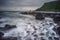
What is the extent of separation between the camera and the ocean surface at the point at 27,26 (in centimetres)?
174

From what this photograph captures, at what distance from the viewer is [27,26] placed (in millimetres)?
1760

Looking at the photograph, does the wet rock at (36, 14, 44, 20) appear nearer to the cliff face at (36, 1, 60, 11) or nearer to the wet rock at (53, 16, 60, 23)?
the cliff face at (36, 1, 60, 11)

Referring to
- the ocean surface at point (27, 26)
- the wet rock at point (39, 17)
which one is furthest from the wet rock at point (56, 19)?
the wet rock at point (39, 17)

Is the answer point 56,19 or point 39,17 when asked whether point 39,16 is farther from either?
point 56,19

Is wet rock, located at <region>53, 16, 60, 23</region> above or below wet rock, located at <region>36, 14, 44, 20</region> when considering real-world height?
below

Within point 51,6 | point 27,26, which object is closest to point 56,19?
point 51,6

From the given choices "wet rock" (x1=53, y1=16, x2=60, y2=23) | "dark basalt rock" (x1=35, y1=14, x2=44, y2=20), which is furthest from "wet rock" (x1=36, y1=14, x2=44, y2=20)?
"wet rock" (x1=53, y1=16, x2=60, y2=23)

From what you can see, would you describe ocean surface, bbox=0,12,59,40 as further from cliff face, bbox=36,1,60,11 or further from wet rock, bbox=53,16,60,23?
cliff face, bbox=36,1,60,11

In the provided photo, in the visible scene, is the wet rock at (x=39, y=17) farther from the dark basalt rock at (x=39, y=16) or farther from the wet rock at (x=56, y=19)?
the wet rock at (x=56, y=19)

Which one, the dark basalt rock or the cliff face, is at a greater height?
the cliff face

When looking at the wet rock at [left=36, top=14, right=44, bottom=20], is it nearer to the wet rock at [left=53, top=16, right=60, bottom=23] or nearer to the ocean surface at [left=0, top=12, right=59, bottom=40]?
the ocean surface at [left=0, top=12, right=59, bottom=40]

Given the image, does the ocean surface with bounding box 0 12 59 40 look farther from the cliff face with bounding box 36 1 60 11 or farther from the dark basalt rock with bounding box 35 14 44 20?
the cliff face with bounding box 36 1 60 11

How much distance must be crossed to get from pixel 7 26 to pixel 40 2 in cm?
63

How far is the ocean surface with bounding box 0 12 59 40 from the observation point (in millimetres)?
1736
